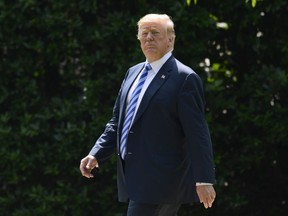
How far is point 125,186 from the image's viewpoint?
15.6 ft

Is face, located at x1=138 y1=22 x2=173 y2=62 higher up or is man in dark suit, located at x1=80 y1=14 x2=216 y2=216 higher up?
face, located at x1=138 y1=22 x2=173 y2=62

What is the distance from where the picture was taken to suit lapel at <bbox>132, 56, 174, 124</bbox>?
4.59 metres

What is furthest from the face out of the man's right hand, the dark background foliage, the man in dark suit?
the dark background foliage

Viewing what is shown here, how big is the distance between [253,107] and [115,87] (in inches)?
50.4

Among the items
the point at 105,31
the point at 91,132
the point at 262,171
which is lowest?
the point at 262,171

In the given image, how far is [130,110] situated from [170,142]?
0.35 m

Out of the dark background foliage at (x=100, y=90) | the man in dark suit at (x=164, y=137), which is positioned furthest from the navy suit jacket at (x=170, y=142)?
the dark background foliage at (x=100, y=90)

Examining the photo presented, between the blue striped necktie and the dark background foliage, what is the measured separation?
Result: 1.91m

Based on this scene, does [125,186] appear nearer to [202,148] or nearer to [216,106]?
[202,148]

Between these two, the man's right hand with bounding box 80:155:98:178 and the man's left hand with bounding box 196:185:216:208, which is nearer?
the man's left hand with bounding box 196:185:216:208

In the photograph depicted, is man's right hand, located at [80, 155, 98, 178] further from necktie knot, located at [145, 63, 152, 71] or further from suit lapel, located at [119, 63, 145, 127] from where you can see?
necktie knot, located at [145, 63, 152, 71]

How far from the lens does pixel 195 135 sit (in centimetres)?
446

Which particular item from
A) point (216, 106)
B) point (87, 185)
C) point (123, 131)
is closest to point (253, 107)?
point (216, 106)

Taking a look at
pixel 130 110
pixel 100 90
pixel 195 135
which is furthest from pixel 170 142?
pixel 100 90
